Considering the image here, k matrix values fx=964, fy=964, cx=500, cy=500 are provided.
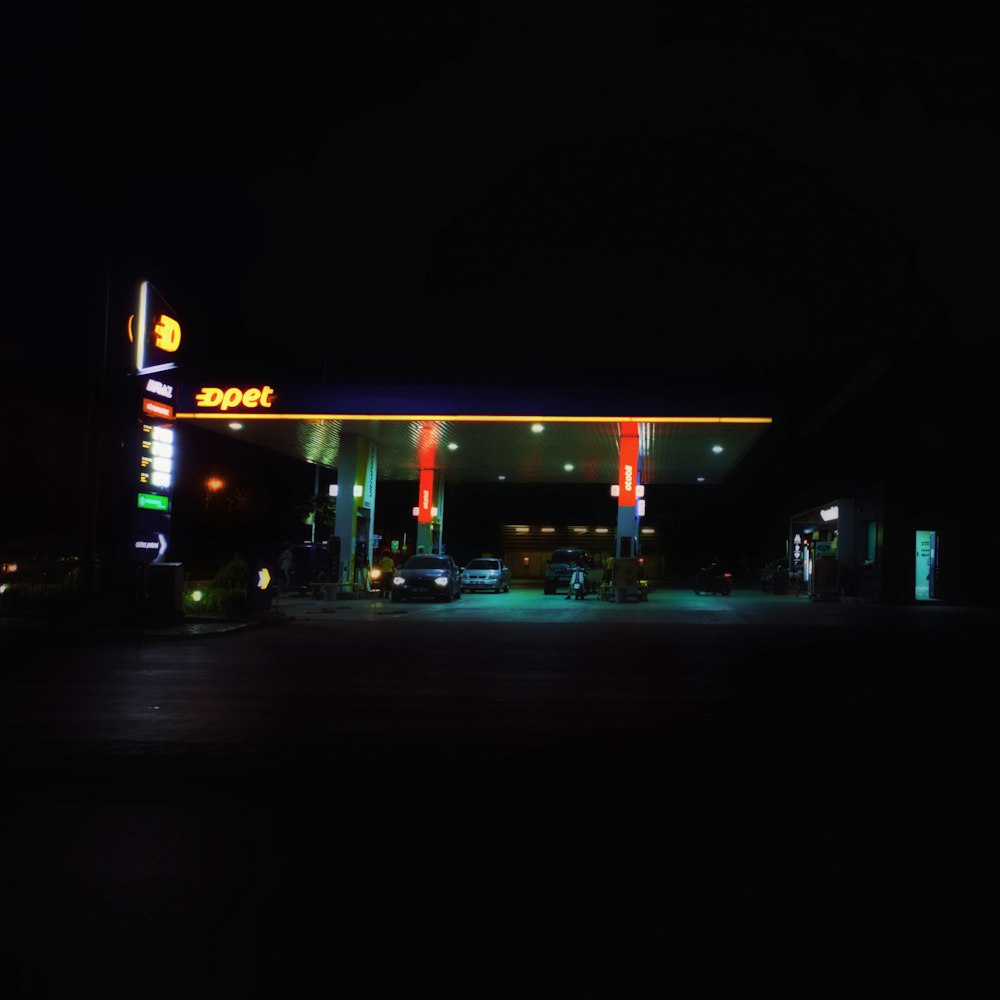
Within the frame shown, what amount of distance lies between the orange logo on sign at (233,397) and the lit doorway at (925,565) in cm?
2253

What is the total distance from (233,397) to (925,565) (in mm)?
24361

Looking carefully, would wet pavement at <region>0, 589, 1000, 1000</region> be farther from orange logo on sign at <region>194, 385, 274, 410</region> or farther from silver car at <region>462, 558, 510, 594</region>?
silver car at <region>462, 558, 510, 594</region>

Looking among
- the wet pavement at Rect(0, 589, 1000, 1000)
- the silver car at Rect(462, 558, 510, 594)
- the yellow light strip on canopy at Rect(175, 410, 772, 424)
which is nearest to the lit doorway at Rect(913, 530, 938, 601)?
the yellow light strip on canopy at Rect(175, 410, 772, 424)

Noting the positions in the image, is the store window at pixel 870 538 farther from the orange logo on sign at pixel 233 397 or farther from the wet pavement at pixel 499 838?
the wet pavement at pixel 499 838

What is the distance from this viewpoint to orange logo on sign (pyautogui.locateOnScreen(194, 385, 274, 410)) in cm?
3097

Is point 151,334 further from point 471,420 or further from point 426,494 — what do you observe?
point 426,494

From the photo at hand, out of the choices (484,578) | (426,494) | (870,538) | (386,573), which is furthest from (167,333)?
(870,538)

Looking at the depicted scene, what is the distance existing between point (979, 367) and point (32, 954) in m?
34.5

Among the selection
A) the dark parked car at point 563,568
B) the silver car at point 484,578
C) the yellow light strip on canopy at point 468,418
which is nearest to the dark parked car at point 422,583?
the yellow light strip on canopy at point 468,418

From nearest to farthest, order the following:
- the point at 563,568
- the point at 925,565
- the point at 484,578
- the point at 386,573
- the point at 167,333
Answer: the point at 167,333
the point at 925,565
the point at 386,573
the point at 563,568
the point at 484,578

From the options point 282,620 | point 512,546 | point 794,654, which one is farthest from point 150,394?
point 512,546

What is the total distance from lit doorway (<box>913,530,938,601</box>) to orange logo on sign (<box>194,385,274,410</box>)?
73.9 ft

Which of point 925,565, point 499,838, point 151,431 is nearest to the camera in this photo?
point 499,838

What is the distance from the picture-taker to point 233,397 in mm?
31078
